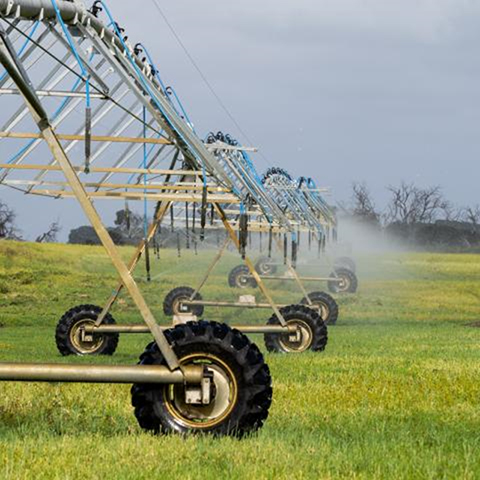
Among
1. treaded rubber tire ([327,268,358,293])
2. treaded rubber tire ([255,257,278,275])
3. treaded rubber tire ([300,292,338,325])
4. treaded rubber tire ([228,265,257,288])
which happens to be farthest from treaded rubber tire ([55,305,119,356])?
treaded rubber tire ([255,257,278,275])

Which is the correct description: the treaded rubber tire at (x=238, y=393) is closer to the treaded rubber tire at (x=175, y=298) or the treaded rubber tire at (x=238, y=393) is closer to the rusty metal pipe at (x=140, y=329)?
the rusty metal pipe at (x=140, y=329)

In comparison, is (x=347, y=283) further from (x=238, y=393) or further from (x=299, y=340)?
(x=238, y=393)

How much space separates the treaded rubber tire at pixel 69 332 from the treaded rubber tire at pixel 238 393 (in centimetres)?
1167

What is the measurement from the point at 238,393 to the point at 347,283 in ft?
119

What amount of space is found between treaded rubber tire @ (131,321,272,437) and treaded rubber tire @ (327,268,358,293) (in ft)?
117

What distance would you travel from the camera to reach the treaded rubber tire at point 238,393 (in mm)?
7973

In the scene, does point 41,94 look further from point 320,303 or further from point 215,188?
point 320,303

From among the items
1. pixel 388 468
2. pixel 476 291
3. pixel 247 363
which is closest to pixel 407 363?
pixel 247 363

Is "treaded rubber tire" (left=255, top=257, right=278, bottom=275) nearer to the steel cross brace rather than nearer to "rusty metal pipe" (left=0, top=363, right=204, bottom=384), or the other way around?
the steel cross brace

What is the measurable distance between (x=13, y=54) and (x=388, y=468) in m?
3.66

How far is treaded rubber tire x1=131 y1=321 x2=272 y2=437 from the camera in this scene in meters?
7.97

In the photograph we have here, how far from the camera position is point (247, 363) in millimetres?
8000

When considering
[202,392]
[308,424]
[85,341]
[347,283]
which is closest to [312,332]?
[85,341]

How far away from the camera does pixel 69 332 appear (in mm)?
19688
